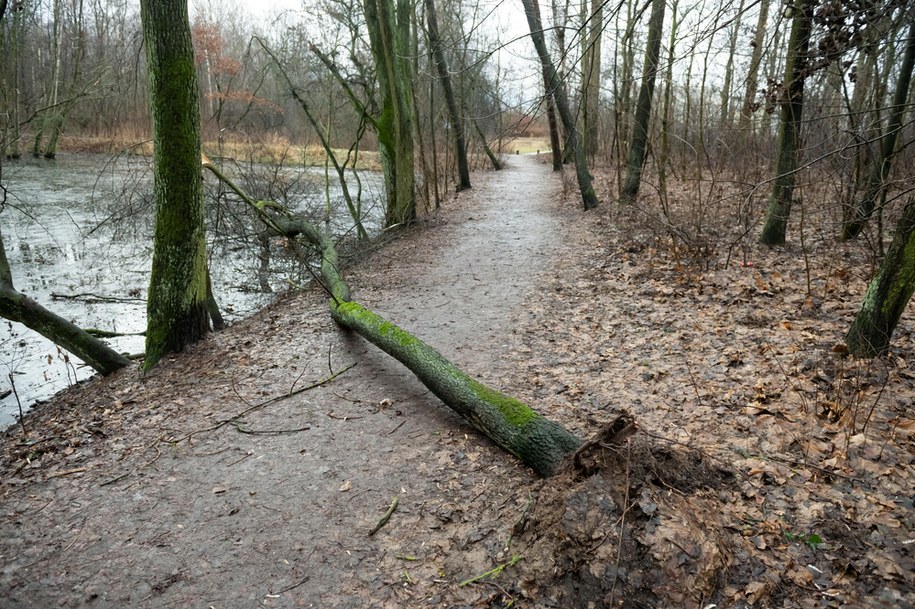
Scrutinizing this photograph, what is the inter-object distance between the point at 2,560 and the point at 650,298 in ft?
23.8

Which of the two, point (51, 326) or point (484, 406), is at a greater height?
point (51, 326)

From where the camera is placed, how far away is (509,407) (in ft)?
14.7

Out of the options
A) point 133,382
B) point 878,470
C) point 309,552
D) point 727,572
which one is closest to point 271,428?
point 309,552

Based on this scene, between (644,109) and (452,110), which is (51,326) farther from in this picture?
(452,110)

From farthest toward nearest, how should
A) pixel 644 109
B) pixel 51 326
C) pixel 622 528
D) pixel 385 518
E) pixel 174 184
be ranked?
1. pixel 644 109
2. pixel 51 326
3. pixel 174 184
4. pixel 385 518
5. pixel 622 528

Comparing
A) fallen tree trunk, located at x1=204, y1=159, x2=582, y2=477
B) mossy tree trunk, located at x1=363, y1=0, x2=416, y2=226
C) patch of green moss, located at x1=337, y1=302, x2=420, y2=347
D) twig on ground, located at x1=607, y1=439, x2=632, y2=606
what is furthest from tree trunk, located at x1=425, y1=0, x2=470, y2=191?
twig on ground, located at x1=607, y1=439, x2=632, y2=606

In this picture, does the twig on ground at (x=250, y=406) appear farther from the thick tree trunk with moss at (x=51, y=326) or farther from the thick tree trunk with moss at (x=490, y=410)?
the thick tree trunk with moss at (x=51, y=326)

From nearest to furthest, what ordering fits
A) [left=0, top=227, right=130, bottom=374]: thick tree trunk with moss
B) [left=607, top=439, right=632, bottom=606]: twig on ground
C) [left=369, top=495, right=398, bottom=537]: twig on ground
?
[left=607, top=439, right=632, bottom=606]: twig on ground < [left=369, top=495, right=398, bottom=537]: twig on ground < [left=0, top=227, right=130, bottom=374]: thick tree trunk with moss

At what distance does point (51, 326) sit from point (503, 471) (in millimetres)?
6088

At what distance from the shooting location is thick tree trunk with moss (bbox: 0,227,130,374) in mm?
6715

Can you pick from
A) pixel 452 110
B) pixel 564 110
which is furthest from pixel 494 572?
pixel 452 110

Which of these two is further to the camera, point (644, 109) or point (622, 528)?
point (644, 109)

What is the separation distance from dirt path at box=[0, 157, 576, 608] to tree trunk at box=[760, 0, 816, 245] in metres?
4.49

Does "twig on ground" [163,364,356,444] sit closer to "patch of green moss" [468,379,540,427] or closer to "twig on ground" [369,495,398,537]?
"twig on ground" [369,495,398,537]
